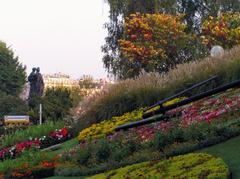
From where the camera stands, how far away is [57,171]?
1048cm

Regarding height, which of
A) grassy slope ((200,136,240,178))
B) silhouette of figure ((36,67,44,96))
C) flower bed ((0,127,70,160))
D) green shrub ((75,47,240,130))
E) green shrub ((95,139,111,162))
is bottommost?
flower bed ((0,127,70,160))

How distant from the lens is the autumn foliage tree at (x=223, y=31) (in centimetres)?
3094

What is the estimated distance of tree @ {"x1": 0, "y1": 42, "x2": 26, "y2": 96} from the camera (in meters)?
57.2

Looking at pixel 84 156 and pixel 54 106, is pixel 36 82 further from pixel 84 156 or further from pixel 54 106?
pixel 84 156

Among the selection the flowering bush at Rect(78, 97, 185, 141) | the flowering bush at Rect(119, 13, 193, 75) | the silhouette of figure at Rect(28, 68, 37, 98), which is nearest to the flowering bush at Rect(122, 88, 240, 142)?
the flowering bush at Rect(78, 97, 185, 141)

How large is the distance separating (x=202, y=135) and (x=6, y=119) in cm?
1703

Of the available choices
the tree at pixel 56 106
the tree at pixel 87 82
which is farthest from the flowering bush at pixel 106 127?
the tree at pixel 87 82

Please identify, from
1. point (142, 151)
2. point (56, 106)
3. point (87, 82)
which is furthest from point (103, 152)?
point (87, 82)

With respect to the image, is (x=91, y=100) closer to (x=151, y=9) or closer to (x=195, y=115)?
(x=195, y=115)

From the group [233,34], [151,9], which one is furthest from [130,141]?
[151,9]

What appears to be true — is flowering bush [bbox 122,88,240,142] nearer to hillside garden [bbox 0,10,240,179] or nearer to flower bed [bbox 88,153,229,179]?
hillside garden [bbox 0,10,240,179]

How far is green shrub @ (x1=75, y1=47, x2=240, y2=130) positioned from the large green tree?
15.5 metres

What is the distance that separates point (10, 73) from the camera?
57500 mm

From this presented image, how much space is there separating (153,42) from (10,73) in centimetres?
2993
